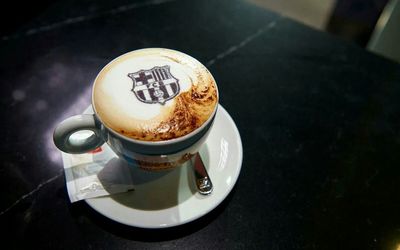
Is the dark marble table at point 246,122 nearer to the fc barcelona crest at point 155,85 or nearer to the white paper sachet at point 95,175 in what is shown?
the white paper sachet at point 95,175

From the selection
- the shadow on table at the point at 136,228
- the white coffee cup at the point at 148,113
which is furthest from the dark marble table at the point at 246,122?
the white coffee cup at the point at 148,113

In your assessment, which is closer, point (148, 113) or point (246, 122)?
point (148, 113)

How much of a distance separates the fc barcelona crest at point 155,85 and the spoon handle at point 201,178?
5.6 inches

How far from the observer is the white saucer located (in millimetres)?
467

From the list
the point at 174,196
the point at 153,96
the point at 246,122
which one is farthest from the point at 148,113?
the point at 246,122

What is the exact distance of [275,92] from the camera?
0.71 metres

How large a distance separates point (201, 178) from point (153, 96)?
0.16 metres

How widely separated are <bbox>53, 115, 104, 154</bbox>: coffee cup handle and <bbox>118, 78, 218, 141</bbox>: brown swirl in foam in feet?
0.20

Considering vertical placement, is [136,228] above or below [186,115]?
below

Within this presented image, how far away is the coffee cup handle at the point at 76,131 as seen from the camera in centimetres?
44

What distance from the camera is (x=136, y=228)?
0.49 meters

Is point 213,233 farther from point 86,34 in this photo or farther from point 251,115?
point 86,34

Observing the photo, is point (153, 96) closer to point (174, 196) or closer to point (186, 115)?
point (186, 115)

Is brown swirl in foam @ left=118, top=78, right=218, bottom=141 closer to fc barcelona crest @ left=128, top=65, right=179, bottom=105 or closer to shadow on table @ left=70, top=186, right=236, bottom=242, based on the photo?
fc barcelona crest @ left=128, top=65, right=179, bottom=105
